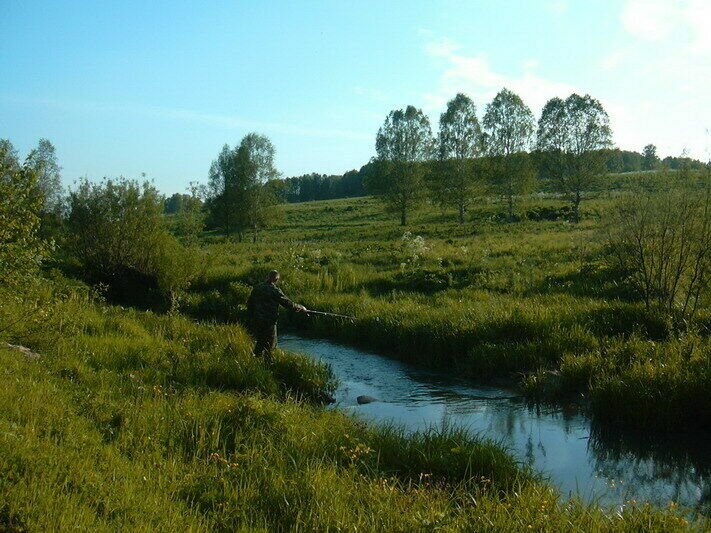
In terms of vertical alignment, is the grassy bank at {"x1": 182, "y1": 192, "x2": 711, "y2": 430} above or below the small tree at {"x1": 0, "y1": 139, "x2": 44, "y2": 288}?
below

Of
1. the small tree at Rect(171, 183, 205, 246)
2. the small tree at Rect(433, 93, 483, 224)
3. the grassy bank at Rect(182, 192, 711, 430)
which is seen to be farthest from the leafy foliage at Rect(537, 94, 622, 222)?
the small tree at Rect(171, 183, 205, 246)

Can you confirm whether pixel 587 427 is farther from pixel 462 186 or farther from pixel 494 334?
pixel 462 186

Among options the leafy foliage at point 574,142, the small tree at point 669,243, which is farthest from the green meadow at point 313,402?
the leafy foliage at point 574,142

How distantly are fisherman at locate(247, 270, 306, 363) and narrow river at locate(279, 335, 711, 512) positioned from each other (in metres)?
1.69

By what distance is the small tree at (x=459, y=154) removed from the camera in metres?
46.5

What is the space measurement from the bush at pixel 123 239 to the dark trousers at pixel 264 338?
28.0 ft

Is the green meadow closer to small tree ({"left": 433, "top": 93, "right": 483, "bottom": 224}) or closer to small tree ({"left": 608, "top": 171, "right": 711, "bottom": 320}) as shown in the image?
small tree ({"left": 608, "top": 171, "right": 711, "bottom": 320})

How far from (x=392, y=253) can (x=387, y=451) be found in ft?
58.8

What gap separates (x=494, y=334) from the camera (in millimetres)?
12812

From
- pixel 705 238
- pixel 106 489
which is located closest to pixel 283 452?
Result: pixel 106 489

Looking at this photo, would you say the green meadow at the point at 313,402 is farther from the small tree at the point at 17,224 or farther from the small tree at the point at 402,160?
the small tree at the point at 402,160

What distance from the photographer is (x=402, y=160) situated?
5009 centimetres

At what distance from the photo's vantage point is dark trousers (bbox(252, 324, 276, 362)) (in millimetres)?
11867

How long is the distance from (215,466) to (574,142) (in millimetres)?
42208
